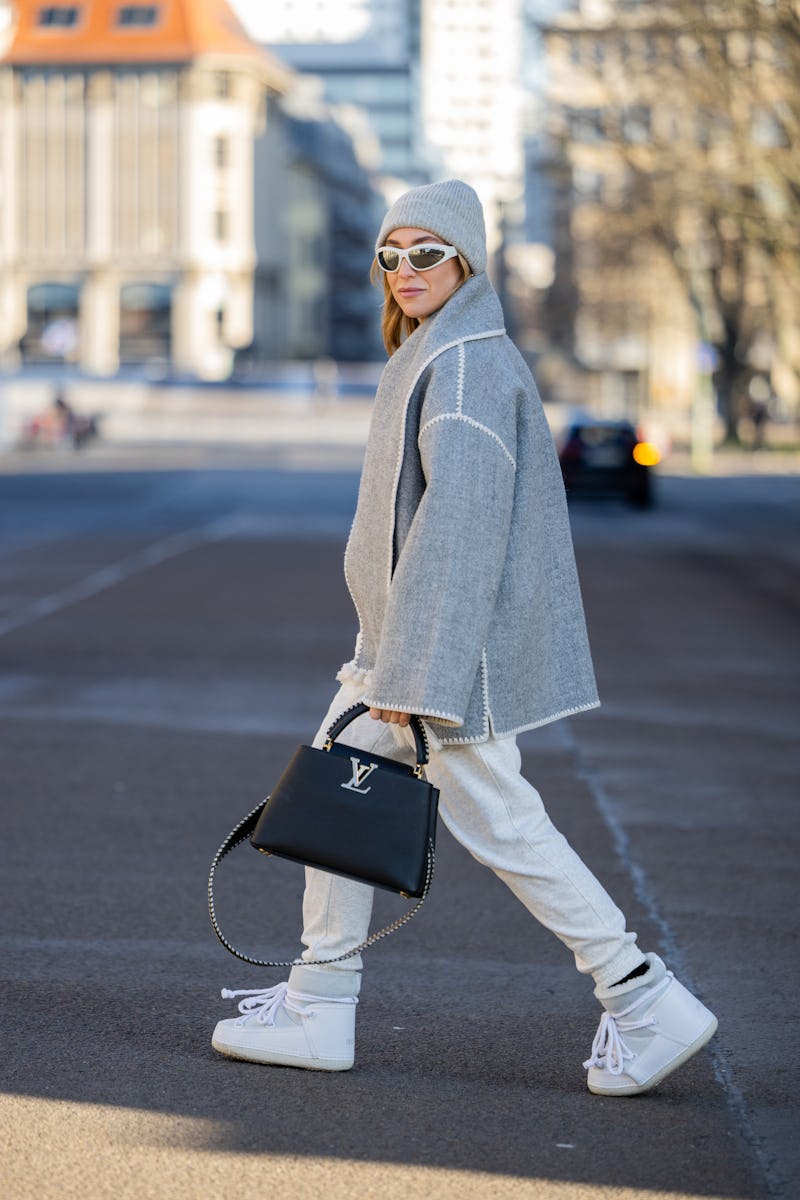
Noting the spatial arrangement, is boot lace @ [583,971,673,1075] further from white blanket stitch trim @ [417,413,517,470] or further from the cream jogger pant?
white blanket stitch trim @ [417,413,517,470]

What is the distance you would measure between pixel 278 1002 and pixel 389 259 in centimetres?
154

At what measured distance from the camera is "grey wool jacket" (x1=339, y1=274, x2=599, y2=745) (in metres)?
4.01

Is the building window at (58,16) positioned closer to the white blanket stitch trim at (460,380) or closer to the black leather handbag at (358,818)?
the white blanket stitch trim at (460,380)

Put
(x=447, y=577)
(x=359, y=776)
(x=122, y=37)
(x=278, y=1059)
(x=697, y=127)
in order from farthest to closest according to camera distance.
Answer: (x=122, y=37), (x=697, y=127), (x=278, y=1059), (x=359, y=776), (x=447, y=577)

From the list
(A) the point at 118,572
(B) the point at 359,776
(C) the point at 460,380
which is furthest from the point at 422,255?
(A) the point at 118,572

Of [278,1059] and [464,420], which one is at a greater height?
[464,420]

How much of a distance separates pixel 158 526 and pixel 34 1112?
24545mm

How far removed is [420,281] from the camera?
4258mm

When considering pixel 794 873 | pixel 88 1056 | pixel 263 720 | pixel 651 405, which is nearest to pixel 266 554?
pixel 263 720

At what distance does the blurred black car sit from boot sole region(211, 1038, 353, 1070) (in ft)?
102

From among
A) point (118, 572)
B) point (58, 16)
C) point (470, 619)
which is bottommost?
point (118, 572)

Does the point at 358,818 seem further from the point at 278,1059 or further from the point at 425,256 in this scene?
the point at 425,256

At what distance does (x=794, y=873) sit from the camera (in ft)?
21.9

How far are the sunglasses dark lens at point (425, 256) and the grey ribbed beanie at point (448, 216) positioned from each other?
1.1 inches
